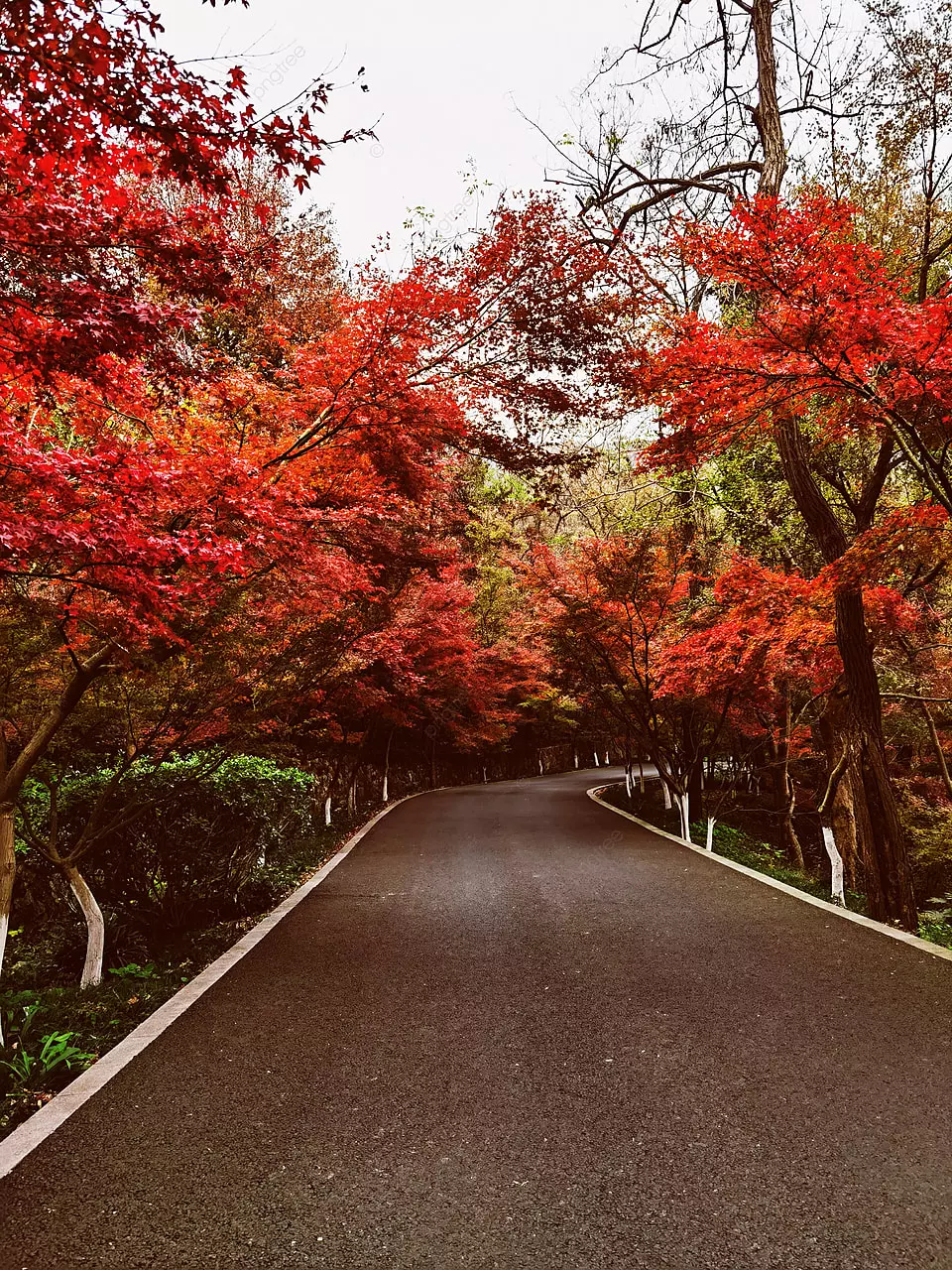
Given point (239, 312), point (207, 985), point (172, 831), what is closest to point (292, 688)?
point (172, 831)

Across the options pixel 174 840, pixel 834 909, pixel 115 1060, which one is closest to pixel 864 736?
pixel 834 909

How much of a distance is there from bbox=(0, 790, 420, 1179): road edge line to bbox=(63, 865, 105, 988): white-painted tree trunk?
0.97 m

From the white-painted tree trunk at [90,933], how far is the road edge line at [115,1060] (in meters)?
0.97

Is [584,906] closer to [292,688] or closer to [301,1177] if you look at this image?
[292,688]

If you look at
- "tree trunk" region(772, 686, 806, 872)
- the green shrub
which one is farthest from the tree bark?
"tree trunk" region(772, 686, 806, 872)

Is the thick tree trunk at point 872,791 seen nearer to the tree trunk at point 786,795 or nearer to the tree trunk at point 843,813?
the tree trunk at point 843,813

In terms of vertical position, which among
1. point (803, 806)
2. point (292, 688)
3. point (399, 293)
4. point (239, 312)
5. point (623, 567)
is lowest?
point (803, 806)

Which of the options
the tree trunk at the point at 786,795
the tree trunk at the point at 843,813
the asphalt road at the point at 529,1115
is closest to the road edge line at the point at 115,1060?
the asphalt road at the point at 529,1115

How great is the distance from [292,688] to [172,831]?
180 centimetres

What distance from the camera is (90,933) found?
5.93 m

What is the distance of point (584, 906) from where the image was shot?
7367 mm

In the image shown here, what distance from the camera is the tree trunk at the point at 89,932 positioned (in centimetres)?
583

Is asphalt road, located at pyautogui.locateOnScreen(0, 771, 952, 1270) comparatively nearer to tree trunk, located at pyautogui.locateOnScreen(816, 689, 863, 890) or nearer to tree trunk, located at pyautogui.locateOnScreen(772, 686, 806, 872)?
tree trunk, located at pyautogui.locateOnScreen(816, 689, 863, 890)

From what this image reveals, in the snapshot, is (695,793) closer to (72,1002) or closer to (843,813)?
(843,813)
